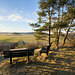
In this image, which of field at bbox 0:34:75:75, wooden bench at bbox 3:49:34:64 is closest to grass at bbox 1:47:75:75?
field at bbox 0:34:75:75

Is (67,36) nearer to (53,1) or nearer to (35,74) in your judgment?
(53,1)

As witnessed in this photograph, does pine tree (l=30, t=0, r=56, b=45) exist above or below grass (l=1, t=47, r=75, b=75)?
above

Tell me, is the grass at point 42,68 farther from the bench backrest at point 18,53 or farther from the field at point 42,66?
the bench backrest at point 18,53

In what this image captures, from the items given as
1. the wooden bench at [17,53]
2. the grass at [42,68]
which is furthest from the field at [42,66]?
the wooden bench at [17,53]

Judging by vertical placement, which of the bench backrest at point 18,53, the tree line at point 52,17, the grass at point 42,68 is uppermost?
the tree line at point 52,17

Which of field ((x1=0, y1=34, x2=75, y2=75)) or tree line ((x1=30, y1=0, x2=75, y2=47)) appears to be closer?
field ((x1=0, y1=34, x2=75, y2=75))

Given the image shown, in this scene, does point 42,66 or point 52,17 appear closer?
point 42,66

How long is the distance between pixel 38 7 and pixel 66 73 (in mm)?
8254

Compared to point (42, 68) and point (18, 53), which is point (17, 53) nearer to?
point (18, 53)

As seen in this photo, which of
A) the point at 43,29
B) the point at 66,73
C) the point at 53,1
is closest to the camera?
A: the point at 66,73

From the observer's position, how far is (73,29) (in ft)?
28.8

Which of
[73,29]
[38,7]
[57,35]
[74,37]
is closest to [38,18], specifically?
[38,7]

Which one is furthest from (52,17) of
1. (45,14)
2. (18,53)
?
(18,53)

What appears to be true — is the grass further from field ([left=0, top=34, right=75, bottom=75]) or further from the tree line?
the tree line
